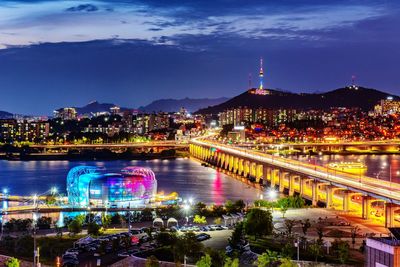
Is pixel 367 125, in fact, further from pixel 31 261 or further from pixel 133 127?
pixel 31 261

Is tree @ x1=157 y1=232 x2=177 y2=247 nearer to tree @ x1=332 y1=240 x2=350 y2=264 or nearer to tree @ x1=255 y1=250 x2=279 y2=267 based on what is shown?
tree @ x1=255 y1=250 x2=279 y2=267

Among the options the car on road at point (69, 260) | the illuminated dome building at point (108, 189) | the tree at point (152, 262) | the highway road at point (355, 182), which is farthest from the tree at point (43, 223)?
the highway road at point (355, 182)

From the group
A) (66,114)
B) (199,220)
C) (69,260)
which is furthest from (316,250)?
(66,114)

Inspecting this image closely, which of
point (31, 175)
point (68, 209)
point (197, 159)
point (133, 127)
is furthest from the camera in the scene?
point (133, 127)

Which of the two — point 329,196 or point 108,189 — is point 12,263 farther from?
point 329,196

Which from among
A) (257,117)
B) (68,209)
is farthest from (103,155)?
(257,117)

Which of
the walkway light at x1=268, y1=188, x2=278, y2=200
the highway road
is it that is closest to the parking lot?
the highway road
